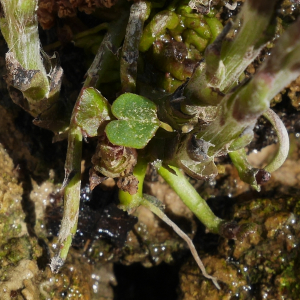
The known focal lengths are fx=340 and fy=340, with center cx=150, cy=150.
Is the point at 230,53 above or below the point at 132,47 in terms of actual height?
above

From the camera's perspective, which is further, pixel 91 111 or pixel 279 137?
pixel 279 137

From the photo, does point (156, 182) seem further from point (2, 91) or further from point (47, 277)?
point (2, 91)

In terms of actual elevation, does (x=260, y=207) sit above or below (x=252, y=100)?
below

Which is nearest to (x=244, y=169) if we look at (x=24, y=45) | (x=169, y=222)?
(x=169, y=222)

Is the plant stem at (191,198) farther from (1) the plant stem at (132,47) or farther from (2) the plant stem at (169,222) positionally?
(1) the plant stem at (132,47)

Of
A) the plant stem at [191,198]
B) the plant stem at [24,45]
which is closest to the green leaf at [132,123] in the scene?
the plant stem at [24,45]

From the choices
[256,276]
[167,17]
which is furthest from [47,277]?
[167,17]

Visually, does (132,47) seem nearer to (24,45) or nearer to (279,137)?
(24,45)

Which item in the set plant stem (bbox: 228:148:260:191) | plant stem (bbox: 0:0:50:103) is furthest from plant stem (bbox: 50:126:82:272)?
plant stem (bbox: 228:148:260:191)
